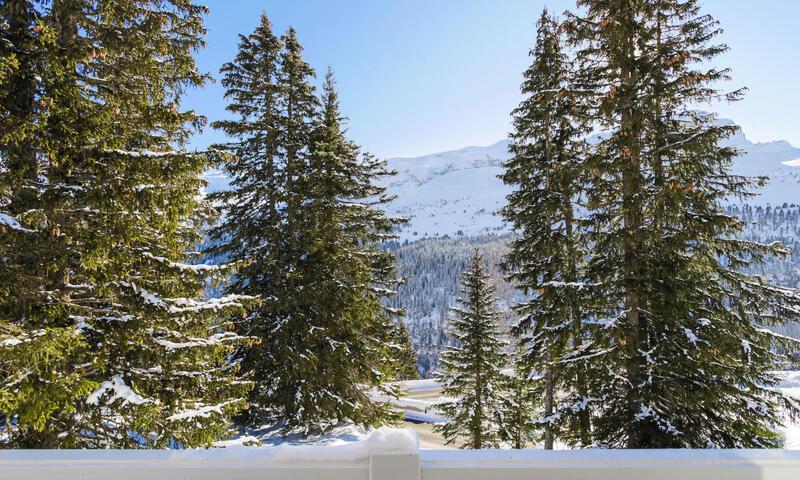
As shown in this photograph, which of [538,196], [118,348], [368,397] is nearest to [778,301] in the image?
[538,196]

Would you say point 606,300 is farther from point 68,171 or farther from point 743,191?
point 68,171

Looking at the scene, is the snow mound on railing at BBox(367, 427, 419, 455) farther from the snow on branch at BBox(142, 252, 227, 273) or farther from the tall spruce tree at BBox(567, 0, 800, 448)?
the tall spruce tree at BBox(567, 0, 800, 448)

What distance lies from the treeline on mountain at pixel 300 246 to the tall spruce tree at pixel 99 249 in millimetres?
27

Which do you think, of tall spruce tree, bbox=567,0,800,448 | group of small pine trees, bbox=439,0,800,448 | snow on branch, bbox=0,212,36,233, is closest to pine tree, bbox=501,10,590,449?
group of small pine trees, bbox=439,0,800,448

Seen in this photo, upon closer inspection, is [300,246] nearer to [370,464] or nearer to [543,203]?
[543,203]

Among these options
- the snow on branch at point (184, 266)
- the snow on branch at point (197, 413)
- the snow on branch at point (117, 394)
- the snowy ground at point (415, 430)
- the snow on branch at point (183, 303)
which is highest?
the snow on branch at point (184, 266)

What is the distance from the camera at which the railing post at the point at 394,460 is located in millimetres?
1815

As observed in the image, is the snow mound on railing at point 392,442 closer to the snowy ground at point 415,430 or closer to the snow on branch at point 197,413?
the snowy ground at point 415,430

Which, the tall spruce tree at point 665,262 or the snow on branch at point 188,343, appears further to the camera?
the tall spruce tree at point 665,262

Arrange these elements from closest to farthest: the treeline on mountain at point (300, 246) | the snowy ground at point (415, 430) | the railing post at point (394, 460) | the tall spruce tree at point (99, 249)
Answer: the railing post at point (394, 460), the tall spruce tree at point (99, 249), the treeline on mountain at point (300, 246), the snowy ground at point (415, 430)

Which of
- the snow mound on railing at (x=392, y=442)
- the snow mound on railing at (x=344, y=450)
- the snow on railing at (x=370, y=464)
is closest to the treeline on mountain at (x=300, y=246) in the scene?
the snow on railing at (x=370, y=464)

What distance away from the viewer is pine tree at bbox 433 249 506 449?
14.9 metres

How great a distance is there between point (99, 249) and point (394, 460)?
424cm

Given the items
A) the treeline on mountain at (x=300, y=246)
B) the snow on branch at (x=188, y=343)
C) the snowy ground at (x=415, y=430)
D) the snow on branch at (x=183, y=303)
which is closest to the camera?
the treeline on mountain at (x=300, y=246)
